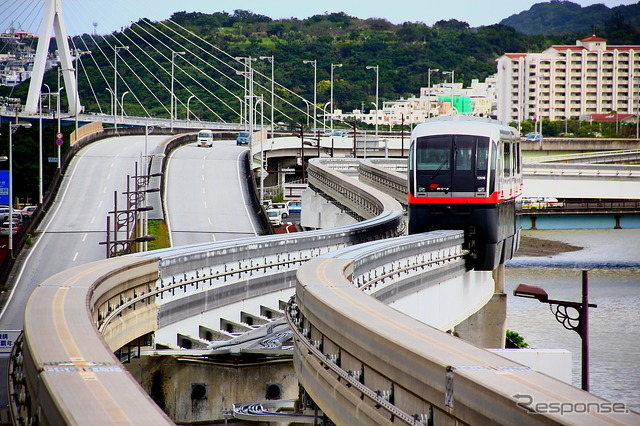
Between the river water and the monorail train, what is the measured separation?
6681mm

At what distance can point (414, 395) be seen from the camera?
11.5 metres

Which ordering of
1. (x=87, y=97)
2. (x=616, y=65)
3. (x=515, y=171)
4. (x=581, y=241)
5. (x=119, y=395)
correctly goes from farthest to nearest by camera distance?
1. (x=616, y=65)
2. (x=87, y=97)
3. (x=581, y=241)
4. (x=515, y=171)
5. (x=119, y=395)

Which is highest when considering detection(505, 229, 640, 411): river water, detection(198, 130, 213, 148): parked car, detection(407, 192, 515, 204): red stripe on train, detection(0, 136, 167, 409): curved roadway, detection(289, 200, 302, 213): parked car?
detection(198, 130, 213, 148): parked car

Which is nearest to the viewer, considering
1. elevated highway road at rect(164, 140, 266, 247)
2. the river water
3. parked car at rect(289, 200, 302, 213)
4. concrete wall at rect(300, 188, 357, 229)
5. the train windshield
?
the train windshield

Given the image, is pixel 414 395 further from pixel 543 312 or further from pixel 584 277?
pixel 543 312

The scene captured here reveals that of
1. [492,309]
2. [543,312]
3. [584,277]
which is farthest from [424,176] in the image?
[543,312]

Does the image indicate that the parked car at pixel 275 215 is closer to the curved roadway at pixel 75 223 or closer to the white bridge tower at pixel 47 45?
the curved roadway at pixel 75 223

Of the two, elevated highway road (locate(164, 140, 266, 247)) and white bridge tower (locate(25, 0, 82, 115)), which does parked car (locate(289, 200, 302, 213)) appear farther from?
white bridge tower (locate(25, 0, 82, 115))

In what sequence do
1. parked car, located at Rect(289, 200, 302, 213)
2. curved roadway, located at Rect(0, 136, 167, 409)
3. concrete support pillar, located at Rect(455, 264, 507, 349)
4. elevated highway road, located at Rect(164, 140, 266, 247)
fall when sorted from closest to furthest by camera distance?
1. concrete support pillar, located at Rect(455, 264, 507, 349)
2. curved roadway, located at Rect(0, 136, 167, 409)
3. elevated highway road, located at Rect(164, 140, 266, 247)
4. parked car, located at Rect(289, 200, 302, 213)

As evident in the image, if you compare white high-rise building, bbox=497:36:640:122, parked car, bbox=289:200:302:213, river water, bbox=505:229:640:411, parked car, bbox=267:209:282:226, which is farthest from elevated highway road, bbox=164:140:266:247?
white high-rise building, bbox=497:36:640:122

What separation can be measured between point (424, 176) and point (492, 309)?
7.63 m

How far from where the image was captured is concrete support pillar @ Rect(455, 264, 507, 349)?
109 ft

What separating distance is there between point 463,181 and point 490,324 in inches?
335

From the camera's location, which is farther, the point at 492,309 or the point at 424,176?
the point at 492,309
